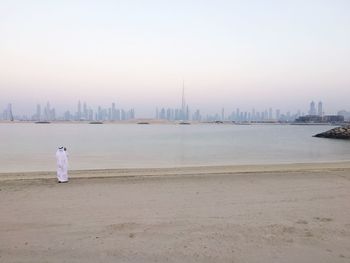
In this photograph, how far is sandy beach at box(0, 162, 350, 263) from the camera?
5.98 m

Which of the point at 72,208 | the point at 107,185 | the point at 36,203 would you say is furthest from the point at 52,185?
the point at 72,208

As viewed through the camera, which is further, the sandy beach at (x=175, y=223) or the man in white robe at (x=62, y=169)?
the man in white robe at (x=62, y=169)

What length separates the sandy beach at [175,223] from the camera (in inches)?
235

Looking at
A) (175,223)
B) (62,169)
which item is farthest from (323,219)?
(62,169)

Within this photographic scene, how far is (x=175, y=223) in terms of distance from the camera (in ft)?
25.1

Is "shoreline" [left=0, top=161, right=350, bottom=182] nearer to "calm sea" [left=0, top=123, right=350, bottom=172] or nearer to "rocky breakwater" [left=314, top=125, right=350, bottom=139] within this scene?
"calm sea" [left=0, top=123, right=350, bottom=172]

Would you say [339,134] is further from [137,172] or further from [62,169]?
[62,169]

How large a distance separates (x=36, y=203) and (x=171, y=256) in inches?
194

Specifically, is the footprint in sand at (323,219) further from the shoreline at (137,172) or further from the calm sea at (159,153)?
the calm sea at (159,153)

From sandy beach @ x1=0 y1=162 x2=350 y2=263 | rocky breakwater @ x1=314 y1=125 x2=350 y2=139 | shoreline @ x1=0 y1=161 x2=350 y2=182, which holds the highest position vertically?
sandy beach @ x1=0 y1=162 x2=350 y2=263

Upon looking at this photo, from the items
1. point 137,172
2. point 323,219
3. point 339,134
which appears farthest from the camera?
point 339,134

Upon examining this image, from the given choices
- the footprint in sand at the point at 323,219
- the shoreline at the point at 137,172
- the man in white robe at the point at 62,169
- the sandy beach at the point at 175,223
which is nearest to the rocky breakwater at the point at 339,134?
the shoreline at the point at 137,172

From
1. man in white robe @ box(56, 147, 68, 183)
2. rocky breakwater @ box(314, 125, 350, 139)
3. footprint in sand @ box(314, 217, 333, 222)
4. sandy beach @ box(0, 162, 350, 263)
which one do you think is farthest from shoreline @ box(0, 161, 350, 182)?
rocky breakwater @ box(314, 125, 350, 139)

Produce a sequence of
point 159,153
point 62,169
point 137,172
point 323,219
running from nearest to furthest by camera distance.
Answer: point 323,219
point 62,169
point 137,172
point 159,153
